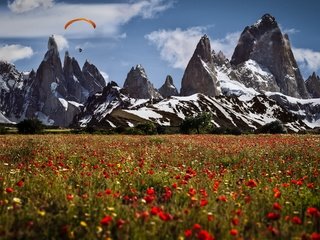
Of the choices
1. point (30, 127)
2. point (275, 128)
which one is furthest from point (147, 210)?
point (275, 128)

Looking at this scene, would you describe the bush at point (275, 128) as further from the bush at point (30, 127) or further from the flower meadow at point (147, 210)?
the flower meadow at point (147, 210)

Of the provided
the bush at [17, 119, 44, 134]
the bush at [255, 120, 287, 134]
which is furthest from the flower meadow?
the bush at [255, 120, 287, 134]

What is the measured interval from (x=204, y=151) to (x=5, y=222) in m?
13.1

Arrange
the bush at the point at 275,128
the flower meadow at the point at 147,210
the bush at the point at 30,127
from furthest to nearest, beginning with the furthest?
the bush at the point at 275,128 < the bush at the point at 30,127 < the flower meadow at the point at 147,210

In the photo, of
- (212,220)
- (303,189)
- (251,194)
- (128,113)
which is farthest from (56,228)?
(128,113)

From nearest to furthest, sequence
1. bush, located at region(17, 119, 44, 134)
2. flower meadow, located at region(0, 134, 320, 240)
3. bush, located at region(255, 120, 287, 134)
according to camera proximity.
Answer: flower meadow, located at region(0, 134, 320, 240)
bush, located at region(17, 119, 44, 134)
bush, located at region(255, 120, 287, 134)

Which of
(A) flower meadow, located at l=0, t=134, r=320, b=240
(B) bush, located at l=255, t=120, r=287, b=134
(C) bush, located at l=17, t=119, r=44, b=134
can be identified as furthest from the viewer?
(B) bush, located at l=255, t=120, r=287, b=134

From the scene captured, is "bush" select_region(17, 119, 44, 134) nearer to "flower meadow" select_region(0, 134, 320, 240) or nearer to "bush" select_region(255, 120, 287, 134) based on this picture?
"bush" select_region(255, 120, 287, 134)

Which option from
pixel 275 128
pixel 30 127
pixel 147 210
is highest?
pixel 275 128

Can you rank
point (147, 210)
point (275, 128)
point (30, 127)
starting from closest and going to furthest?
point (147, 210)
point (30, 127)
point (275, 128)

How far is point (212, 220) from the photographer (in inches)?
239

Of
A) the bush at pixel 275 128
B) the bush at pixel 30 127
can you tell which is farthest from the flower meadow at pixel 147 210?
the bush at pixel 275 128

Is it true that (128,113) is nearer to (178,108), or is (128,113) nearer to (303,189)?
(178,108)

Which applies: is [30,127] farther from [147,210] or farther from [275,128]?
[147,210]
